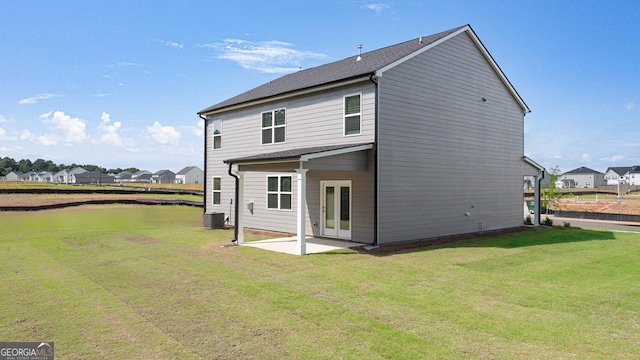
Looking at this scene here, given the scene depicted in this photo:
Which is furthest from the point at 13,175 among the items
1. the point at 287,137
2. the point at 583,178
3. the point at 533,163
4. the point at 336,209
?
the point at 583,178

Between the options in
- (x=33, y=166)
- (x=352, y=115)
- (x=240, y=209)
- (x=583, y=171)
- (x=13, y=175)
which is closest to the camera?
(x=352, y=115)

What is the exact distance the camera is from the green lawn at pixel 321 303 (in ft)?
16.1

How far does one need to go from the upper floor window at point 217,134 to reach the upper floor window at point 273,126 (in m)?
3.43

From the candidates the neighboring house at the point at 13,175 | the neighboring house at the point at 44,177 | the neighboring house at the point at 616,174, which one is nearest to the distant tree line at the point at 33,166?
the neighboring house at the point at 13,175

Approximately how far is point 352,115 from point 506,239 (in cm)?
739

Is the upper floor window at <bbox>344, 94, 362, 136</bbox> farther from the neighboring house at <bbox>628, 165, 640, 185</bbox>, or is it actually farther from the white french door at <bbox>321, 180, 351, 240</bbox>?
the neighboring house at <bbox>628, 165, 640, 185</bbox>

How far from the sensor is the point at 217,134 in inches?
774

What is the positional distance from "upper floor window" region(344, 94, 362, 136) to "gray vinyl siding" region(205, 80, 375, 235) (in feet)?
0.57

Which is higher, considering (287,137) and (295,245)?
(287,137)

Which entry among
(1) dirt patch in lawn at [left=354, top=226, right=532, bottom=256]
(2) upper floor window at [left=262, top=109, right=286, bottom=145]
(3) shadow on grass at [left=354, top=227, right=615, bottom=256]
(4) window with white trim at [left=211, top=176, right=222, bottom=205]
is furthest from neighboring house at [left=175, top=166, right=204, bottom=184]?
(1) dirt patch in lawn at [left=354, top=226, right=532, bottom=256]

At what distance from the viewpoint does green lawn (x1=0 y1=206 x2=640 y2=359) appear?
4.92 metres

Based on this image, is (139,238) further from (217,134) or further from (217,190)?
(217,134)

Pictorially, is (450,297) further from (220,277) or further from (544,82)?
(544,82)

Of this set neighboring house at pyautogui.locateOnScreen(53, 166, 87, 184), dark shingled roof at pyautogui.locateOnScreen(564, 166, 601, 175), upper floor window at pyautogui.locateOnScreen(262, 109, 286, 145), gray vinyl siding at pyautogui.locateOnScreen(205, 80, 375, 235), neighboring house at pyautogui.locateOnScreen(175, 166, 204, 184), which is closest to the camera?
gray vinyl siding at pyautogui.locateOnScreen(205, 80, 375, 235)
